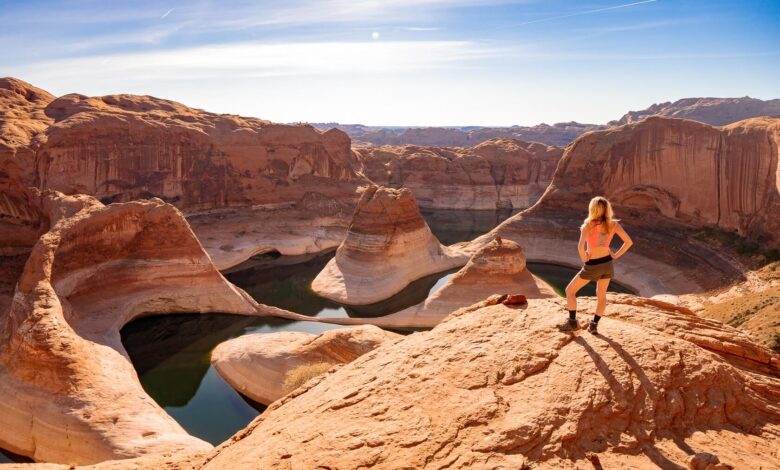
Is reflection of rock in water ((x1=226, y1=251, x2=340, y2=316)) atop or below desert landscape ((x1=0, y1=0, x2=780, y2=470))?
below

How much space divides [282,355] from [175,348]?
24.6 ft

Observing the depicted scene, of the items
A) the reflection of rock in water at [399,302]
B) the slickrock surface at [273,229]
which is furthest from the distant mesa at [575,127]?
the reflection of rock in water at [399,302]

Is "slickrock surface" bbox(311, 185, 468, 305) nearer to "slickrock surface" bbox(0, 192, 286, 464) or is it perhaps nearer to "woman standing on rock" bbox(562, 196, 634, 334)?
"slickrock surface" bbox(0, 192, 286, 464)

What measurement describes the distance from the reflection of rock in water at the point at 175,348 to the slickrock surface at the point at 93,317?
2.28 ft

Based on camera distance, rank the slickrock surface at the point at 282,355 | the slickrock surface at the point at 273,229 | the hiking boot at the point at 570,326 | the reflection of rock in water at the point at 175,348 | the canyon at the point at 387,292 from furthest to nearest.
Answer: the slickrock surface at the point at 273,229, the reflection of rock in water at the point at 175,348, the slickrock surface at the point at 282,355, the hiking boot at the point at 570,326, the canyon at the point at 387,292

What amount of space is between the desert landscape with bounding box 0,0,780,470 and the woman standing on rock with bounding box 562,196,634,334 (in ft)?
1.08

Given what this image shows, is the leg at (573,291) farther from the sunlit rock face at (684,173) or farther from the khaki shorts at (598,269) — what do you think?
the sunlit rock face at (684,173)

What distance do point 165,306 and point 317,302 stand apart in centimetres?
819

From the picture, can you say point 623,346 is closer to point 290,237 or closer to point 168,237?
point 168,237

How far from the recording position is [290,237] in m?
39.6

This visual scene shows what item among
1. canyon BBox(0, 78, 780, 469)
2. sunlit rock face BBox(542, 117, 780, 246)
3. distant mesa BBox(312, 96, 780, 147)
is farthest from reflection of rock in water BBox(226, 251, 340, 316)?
distant mesa BBox(312, 96, 780, 147)

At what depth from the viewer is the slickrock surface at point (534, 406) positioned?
430 cm

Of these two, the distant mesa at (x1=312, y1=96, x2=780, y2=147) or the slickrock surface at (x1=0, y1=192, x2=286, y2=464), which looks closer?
the slickrock surface at (x1=0, y1=192, x2=286, y2=464)

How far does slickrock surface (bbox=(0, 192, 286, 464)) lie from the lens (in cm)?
1293
